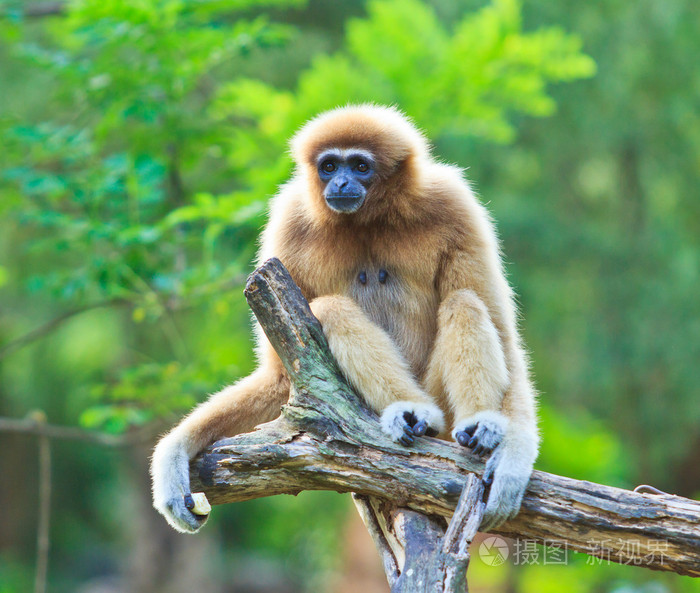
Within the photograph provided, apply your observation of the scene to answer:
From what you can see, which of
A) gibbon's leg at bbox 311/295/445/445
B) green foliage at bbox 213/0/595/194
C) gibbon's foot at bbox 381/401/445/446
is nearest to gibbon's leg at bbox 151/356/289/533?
gibbon's leg at bbox 311/295/445/445

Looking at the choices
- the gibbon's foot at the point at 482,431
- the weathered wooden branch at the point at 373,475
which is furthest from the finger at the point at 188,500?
the gibbon's foot at the point at 482,431

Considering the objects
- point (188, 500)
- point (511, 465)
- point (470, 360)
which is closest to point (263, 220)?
point (470, 360)

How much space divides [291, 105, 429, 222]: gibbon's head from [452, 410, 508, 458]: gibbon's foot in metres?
1.44

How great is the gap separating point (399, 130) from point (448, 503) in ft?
7.92

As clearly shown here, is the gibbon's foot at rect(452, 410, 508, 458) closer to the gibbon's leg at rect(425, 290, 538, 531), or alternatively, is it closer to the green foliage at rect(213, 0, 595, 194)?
the gibbon's leg at rect(425, 290, 538, 531)

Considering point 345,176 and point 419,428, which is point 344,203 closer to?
point 345,176

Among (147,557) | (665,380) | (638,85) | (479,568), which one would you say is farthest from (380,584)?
(638,85)

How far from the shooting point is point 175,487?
13.3ft

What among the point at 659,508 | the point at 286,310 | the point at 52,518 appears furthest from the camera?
the point at 52,518

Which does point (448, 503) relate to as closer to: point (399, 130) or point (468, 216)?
point (468, 216)

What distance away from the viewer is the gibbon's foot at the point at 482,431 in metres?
3.79

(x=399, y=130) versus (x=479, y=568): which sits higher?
(x=399, y=130)

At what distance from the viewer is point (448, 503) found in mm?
3666

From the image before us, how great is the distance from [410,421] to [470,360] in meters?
0.48
